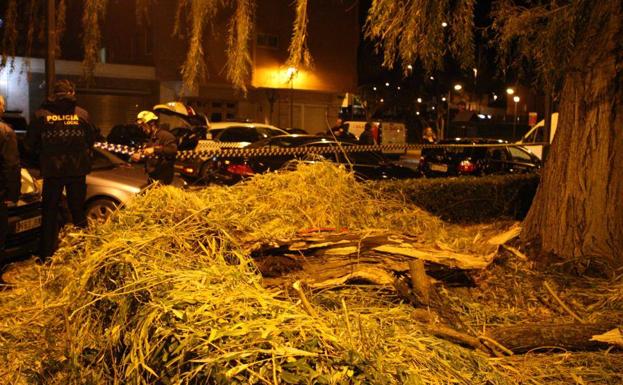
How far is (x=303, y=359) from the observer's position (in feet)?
8.57

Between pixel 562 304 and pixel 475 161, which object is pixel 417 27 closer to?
pixel 562 304

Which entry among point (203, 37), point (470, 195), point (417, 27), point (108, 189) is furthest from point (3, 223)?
point (470, 195)

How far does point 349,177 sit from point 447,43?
8.18 feet

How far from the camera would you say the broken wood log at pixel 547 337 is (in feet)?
13.6

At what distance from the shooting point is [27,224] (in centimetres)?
675

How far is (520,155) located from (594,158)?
881 centimetres

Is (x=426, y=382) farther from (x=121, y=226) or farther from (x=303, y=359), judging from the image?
(x=121, y=226)

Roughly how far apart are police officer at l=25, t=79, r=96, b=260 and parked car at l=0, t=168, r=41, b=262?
0.29 m

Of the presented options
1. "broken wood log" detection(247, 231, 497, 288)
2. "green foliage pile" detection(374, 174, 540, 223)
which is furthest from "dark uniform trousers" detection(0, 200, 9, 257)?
"green foliage pile" detection(374, 174, 540, 223)

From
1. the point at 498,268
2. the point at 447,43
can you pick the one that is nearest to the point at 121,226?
the point at 498,268

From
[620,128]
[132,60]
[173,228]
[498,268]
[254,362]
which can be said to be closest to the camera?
[254,362]

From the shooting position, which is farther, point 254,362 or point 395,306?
point 395,306

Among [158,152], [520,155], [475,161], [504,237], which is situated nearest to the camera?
[504,237]

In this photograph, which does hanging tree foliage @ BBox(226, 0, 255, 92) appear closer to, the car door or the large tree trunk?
the large tree trunk
